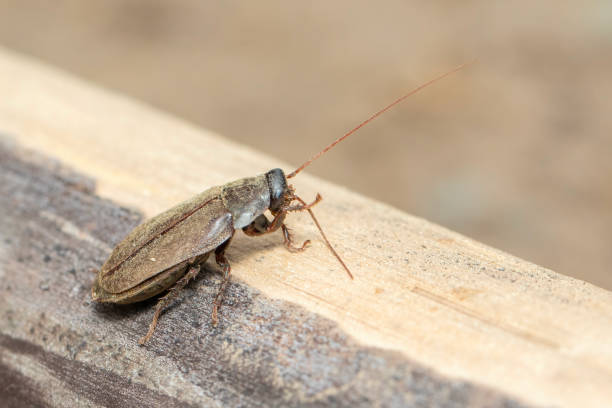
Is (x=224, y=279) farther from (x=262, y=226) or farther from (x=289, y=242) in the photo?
(x=262, y=226)

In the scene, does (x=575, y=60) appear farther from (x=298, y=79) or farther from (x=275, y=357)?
(x=275, y=357)

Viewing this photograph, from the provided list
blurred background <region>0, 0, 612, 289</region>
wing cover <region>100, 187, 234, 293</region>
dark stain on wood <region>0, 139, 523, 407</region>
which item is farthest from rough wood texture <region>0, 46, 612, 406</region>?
blurred background <region>0, 0, 612, 289</region>

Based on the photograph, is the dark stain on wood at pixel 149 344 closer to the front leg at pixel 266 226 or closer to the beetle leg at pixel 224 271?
the beetle leg at pixel 224 271

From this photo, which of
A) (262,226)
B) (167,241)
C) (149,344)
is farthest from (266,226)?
(149,344)

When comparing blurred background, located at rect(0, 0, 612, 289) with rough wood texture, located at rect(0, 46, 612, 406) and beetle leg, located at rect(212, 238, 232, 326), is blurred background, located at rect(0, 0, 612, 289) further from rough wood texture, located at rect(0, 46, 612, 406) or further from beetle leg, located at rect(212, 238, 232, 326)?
beetle leg, located at rect(212, 238, 232, 326)

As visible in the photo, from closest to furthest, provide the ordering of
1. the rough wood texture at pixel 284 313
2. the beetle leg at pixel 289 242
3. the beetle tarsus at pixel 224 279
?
the rough wood texture at pixel 284 313 → the beetle tarsus at pixel 224 279 → the beetle leg at pixel 289 242

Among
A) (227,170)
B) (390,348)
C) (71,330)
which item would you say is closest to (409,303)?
(390,348)

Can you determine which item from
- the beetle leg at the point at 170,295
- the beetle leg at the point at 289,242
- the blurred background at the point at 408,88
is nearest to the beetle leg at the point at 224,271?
the beetle leg at the point at 170,295
